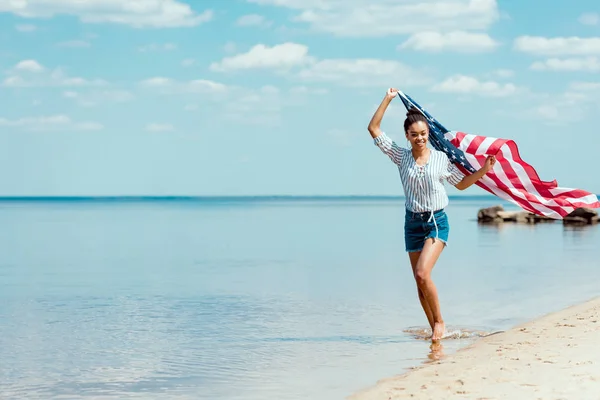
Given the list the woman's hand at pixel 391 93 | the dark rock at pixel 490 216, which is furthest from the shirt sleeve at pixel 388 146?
the dark rock at pixel 490 216

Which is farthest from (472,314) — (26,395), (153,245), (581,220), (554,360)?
(581,220)

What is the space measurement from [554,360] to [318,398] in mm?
1866

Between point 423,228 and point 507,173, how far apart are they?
1510 millimetres

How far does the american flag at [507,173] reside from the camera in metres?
9.42

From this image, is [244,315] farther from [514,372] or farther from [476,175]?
[514,372]

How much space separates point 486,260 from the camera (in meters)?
21.9

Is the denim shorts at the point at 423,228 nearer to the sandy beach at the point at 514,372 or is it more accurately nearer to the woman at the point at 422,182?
the woman at the point at 422,182

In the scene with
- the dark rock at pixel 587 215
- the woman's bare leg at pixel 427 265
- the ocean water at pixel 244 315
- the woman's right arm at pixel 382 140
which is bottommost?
the ocean water at pixel 244 315

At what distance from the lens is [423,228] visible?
28.2 feet

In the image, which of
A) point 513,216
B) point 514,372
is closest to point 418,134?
point 514,372

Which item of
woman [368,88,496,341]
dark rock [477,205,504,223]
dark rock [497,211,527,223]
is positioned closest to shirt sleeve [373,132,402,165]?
woman [368,88,496,341]

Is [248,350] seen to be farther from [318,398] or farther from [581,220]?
[581,220]

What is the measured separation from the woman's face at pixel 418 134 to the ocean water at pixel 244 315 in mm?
2021

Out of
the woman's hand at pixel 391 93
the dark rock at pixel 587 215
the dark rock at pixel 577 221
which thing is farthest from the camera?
the dark rock at pixel 577 221
